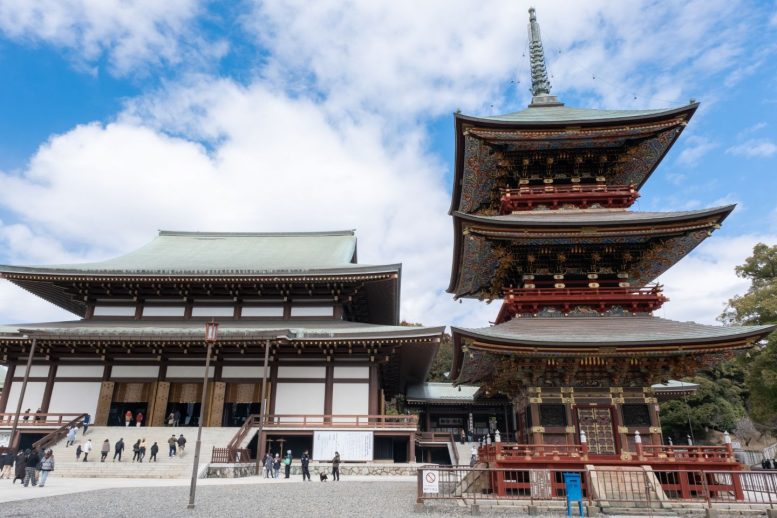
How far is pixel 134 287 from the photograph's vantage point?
90.3 feet

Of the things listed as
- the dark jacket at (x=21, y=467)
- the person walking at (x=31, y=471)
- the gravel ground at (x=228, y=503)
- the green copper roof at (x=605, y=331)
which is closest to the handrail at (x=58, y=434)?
the dark jacket at (x=21, y=467)

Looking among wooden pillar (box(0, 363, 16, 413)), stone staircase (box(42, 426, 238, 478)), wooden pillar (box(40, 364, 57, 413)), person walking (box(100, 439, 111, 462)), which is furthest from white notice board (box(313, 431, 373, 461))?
wooden pillar (box(0, 363, 16, 413))

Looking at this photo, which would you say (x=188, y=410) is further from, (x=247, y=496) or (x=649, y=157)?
(x=649, y=157)

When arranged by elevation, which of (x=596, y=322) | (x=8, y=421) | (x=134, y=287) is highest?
(x=134, y=287)

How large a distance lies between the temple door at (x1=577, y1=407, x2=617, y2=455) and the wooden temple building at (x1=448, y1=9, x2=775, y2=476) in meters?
0.03

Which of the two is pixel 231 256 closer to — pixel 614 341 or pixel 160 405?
pixel 160 405

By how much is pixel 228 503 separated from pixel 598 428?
1105 centimetres

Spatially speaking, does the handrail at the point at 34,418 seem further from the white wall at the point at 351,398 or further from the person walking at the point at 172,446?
the white wall at the point at 351,398

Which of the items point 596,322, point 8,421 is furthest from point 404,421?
point 8,421

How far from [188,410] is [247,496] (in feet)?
48.5

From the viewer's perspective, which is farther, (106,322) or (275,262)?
(275,262)

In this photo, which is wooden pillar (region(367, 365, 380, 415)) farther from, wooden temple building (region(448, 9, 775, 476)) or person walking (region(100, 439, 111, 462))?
person walking (region(100, 439, 111, 462))

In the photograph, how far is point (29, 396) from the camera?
25062 mm

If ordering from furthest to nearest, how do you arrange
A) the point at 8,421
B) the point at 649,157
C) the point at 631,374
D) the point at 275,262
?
the point at 275,262
the point at 8,421
the point at 649,157
the point at 631,374
